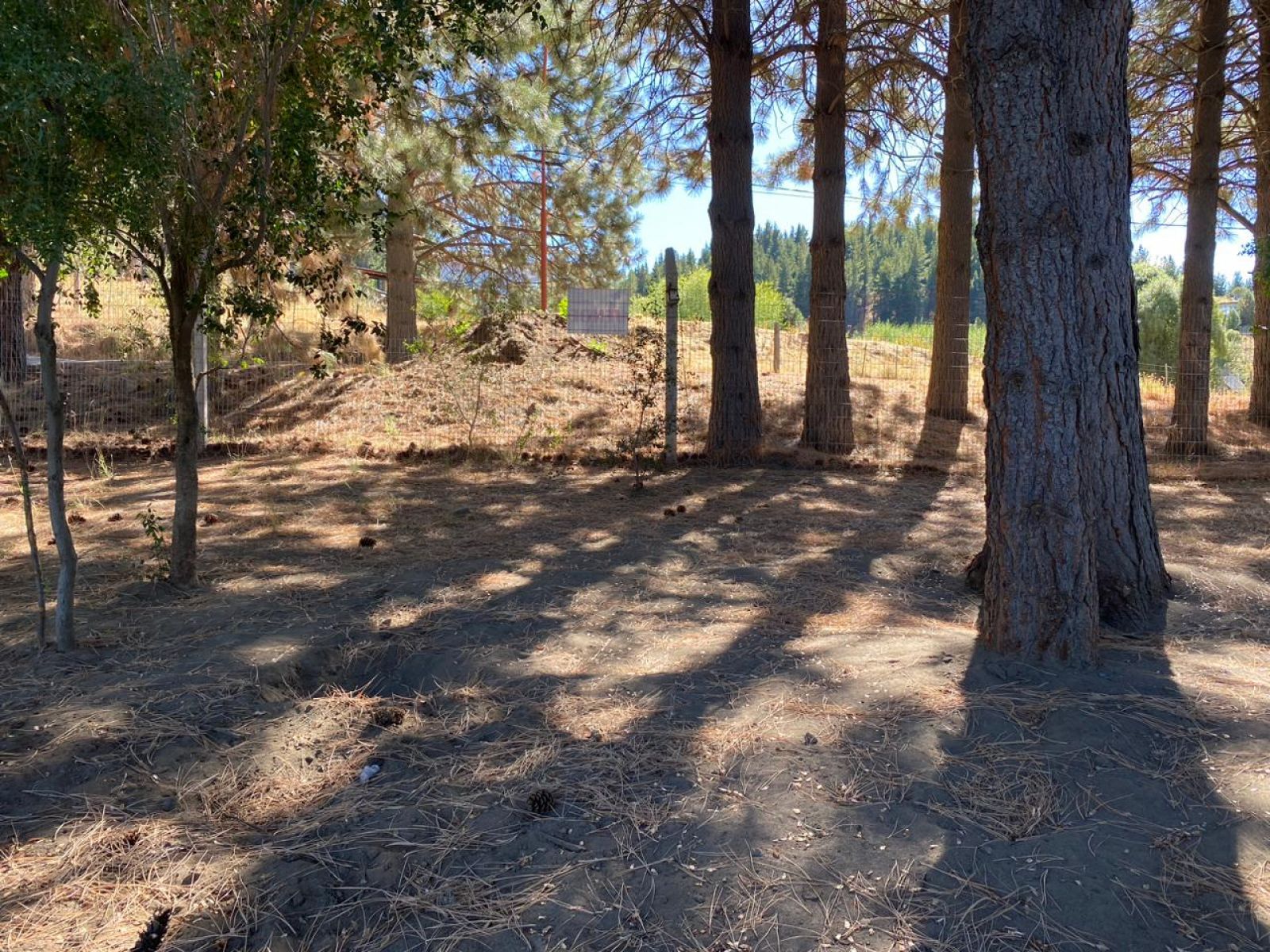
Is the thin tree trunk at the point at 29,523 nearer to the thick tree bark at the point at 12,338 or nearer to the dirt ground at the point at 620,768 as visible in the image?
the dirt ground at the point at 620,768

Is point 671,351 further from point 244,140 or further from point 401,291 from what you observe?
point 401,291

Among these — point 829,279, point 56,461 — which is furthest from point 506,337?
point 56,461

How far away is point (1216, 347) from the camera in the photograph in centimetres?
2031

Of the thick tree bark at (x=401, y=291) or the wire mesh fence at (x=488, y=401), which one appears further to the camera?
the thick tree bark at (x=401, y=291)

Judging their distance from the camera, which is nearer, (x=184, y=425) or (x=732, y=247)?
(x=184, y=425)

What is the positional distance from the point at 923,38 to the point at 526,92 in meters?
4.76

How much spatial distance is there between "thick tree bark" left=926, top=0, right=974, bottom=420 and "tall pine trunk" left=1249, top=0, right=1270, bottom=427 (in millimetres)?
3168

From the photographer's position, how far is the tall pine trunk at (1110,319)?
346cm

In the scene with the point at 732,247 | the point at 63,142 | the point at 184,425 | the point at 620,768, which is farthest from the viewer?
the point at 732,247

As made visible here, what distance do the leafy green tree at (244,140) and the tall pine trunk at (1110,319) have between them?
9.78ft

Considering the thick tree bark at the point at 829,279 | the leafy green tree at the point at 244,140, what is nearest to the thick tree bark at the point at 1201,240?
the thick tree bark at the point at 829,279

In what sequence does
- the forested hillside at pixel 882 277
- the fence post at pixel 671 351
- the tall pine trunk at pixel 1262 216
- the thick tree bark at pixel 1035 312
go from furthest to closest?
the forested hillside at pixel 882 277 < the tall pine trunk at pixel 1262 216 < the fence post at pixel 671 351 < the thick tree bark at pixel 1035 312

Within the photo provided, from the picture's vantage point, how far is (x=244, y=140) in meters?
4.41

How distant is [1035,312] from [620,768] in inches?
86.9
